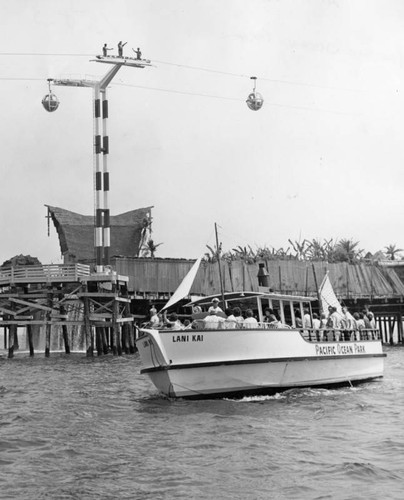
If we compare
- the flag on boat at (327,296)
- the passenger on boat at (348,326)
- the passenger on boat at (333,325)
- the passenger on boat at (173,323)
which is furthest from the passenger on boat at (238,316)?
the flag on boat at (327,296)

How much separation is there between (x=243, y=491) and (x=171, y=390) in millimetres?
9370

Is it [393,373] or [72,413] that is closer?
[72,413]

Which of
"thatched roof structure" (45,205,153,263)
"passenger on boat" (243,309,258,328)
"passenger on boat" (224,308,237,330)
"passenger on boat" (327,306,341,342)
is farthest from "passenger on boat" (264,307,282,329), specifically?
"thatched roof structure" (45,205,153,263)

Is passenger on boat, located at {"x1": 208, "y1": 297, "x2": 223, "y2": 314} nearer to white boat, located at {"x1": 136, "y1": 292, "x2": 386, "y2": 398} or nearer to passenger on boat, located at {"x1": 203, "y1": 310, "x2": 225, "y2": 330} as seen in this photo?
passenger on boat, located at {"x1": 203, "y1": 310, "x2": 225, "y2": 330}

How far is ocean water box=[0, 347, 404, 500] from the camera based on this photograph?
41.7ft

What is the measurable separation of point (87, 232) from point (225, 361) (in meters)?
40.3

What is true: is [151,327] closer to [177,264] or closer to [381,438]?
[381,438]

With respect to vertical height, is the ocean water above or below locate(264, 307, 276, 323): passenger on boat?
below

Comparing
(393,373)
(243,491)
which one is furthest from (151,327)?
(393,373)

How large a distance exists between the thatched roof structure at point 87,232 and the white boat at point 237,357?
34.6 m

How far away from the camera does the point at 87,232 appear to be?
6069 cm

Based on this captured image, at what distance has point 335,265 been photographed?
61156 mm

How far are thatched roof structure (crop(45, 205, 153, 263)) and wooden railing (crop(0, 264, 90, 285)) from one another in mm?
11937

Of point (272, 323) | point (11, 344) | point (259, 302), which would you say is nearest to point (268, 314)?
point (259, 302)
